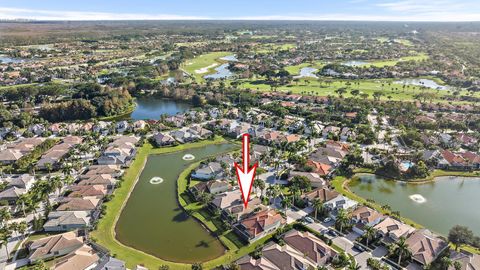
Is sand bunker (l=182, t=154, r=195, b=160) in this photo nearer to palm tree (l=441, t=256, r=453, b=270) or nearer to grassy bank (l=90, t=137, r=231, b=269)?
grassy bank (l=90, t=137, r=231, b=269)

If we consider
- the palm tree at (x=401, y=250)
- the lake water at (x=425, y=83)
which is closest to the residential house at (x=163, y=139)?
the palm tree at (x=401, y=250)

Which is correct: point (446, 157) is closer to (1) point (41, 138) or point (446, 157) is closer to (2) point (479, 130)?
(2) point (479, 130)

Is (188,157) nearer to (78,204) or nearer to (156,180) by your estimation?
(156,180)

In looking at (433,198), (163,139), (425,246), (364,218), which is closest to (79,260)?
(364,218)

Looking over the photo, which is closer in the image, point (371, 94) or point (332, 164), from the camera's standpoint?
point (332, 164)

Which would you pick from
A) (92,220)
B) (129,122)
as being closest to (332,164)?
(92,220)

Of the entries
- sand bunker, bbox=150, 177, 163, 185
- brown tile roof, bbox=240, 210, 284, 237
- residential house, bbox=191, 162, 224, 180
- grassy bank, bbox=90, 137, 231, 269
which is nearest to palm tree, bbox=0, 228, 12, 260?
grassy bank, bbox=90, 137, 231, 269
